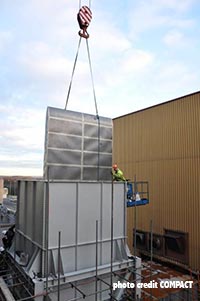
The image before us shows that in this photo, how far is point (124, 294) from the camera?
35.1 ft

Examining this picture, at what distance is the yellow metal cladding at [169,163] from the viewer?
1662cm

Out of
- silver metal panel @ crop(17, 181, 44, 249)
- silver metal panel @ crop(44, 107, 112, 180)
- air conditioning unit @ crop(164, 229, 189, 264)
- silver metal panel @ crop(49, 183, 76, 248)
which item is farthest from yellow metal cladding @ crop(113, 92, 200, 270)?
silver metal panel @ crop(17, 181, 44, 249)

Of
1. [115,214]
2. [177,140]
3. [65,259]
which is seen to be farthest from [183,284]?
[177,140]

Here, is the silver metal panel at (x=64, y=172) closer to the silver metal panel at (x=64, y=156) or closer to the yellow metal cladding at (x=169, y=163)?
the silver metal panel at (x=64, y=156)

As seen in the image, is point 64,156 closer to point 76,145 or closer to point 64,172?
point 64,172

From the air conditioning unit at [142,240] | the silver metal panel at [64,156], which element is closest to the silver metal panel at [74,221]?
the silver metal panel at [64,156]

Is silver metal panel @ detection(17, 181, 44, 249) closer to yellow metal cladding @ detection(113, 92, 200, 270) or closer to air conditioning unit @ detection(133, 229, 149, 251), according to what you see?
yellow metal cladding @ detection(113, 92, 200, 270)

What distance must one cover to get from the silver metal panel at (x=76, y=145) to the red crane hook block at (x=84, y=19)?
3.97m

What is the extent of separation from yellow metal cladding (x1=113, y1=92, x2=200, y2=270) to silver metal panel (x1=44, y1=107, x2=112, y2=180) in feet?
24.5

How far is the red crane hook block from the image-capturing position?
11828mm

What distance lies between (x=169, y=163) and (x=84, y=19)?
1097 centimetres

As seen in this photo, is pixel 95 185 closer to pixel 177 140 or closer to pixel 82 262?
pixel 82 262

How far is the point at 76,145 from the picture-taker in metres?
10.9

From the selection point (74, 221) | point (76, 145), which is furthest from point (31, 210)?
point (76, 145)
